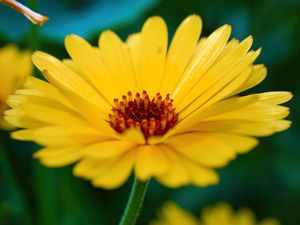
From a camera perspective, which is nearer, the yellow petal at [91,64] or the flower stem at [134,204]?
the flower stem at [134,204]

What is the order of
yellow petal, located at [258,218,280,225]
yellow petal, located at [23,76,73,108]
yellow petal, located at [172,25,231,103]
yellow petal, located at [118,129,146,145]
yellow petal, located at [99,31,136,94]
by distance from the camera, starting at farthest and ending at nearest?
1. yellow petal, located at [258,218,280,225]
2. yellow petal, located at [99,31,136,94]
3. yellow petal, located at [172,25,231,103]
4. yellow petal, located at [23,76,73,108]
5. yellow petal, located at [118,129,146,145]

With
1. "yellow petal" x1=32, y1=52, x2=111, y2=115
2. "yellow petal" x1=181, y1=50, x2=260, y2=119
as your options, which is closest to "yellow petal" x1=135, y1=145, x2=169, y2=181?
"yellow petal" x1=181, y1=50, x2=260, y2=119

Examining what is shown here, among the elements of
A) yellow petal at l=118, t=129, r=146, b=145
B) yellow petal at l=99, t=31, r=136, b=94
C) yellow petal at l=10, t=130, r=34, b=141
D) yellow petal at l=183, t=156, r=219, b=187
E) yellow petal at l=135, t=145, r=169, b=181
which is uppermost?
yellow petal at l=99, t=31, r=136, b=94

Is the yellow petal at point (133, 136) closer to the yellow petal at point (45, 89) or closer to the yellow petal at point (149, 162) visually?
the yellow petal at point (149, 162)

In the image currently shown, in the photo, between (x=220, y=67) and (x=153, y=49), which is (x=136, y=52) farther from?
(x=220, y=67)

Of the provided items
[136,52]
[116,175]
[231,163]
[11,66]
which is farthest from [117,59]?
[231,163]

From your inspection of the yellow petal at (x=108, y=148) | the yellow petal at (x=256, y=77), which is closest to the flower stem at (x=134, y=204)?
the yellow petal at (x=108, y=148)

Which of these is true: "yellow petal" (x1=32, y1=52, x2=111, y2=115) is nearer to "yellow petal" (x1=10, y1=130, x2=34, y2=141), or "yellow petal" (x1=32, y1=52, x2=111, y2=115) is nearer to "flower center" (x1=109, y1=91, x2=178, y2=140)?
"flower center" (x1=109, y1=91, x2=178, y2=140)
